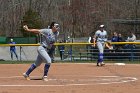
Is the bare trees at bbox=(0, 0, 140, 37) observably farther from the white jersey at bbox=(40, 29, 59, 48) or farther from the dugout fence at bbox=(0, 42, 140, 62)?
the white jersey at bbox=(40, 29, 59, 48)

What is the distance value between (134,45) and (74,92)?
17953mm

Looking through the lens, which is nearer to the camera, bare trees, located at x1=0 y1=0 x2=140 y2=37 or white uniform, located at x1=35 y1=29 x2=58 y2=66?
white uniform, located at x1=35 y1=29 x2=58 y2=66

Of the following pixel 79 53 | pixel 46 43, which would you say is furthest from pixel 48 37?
pixel 79 53

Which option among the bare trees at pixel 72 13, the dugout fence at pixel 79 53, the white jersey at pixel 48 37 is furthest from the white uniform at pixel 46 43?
the bare trees at pixel 72 13

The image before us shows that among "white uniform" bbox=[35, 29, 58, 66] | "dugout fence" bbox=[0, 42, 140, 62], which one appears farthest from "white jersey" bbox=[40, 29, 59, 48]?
"dugout fence" bbox=[0, 42, 140, 62]

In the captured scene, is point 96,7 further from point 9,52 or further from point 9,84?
point 9,84

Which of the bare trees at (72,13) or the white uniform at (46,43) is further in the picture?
the bare trees at (72,13)

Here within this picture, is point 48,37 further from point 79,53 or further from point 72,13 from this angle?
point 72,13

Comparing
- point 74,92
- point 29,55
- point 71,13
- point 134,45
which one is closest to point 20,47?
point 29,55

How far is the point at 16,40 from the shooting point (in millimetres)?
34312

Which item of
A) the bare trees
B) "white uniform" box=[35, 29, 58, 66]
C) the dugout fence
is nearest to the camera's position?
"white uniform" box=[35, 29, 58, 66]

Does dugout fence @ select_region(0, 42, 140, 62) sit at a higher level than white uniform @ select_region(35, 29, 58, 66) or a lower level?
lower

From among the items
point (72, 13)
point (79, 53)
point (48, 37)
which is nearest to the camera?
point (48, 37)

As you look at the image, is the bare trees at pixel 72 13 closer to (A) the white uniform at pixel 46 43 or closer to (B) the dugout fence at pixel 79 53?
(B) the dugout fence at pixel 79 53
